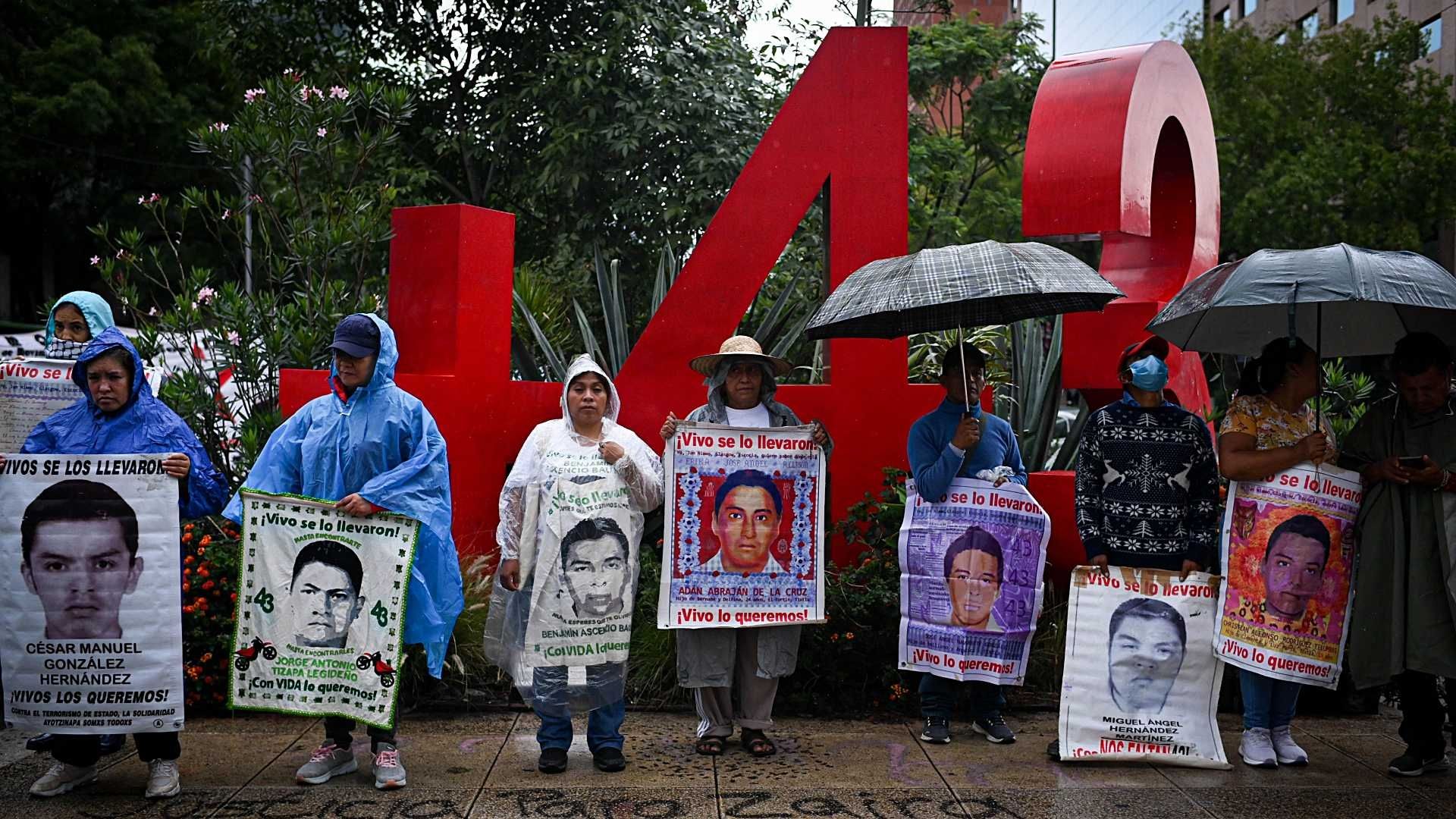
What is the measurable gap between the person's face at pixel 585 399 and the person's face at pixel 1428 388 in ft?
10.5

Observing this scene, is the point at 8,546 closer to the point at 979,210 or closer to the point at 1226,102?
the point at 979,210

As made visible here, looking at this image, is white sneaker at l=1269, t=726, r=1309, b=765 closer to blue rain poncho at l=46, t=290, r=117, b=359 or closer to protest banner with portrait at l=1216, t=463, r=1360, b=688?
protest banner with portrait at l=1216, t=463, r=1360, b=688

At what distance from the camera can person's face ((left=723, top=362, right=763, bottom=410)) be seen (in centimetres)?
560

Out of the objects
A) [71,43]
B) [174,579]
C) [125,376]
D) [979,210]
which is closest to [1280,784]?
[174,579]

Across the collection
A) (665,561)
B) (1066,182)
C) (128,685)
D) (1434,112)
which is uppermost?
(1434,112)

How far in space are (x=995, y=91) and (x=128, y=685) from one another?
45.2 feet

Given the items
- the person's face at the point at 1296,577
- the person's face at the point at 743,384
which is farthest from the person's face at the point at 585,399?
the person's face at the point at 1296,577

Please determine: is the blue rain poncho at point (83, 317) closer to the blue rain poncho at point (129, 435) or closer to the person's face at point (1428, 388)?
the blue rain poncho at point (129, 435)

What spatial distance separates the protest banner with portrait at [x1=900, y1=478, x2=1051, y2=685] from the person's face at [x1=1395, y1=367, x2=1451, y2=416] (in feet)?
4.97

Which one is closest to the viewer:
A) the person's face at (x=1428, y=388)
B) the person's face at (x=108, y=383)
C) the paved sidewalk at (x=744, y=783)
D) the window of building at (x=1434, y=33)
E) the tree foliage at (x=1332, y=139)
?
the paved sidewalk at (x=744, y=783)

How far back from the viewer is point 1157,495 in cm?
528

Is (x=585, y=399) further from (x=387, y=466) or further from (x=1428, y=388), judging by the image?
(x=1428, y=388)

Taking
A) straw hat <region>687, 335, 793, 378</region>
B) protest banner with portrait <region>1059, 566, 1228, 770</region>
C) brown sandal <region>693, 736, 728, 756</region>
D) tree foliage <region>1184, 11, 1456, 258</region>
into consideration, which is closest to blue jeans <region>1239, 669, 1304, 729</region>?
protest banner with portrait <region>1059, 566, 1228, 770</region>

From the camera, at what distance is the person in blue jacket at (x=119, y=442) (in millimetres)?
4824
